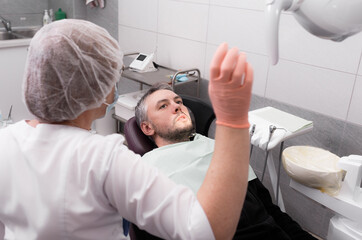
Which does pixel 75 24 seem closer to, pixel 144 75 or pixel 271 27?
pixel 271 27

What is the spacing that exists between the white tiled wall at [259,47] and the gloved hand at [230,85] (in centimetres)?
147

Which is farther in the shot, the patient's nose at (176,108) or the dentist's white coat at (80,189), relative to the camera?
the patient's nose at (176,108)

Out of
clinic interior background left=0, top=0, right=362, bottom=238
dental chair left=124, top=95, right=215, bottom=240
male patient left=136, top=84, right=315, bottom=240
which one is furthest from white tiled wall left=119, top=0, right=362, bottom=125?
male patient left=136, top=84, right=315, bottom=240

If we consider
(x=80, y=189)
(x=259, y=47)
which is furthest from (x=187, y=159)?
(x=259, y=47)

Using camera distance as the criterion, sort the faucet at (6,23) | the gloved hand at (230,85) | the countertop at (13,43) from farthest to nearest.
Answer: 1. the faucet at (6,23)
2. the countertop at (13,43)
3. the gloved hand at (230,85)

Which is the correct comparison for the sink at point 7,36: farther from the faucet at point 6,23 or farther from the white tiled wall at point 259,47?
the white tiled wall at point 259,47

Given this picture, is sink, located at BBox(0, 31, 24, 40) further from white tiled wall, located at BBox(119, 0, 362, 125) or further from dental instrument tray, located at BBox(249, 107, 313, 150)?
A: dental instrument tray, located at BBox(249, 107, 313, 150)

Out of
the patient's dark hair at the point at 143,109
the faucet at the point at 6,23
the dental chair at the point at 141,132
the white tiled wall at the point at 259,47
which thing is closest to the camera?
the dental chair at the point at 141,132

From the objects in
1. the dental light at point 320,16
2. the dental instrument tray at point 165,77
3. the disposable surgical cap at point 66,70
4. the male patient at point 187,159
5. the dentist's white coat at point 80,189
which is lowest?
the male patient at point 187,159

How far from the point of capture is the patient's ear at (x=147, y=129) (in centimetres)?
191

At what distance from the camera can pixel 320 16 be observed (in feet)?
2.80

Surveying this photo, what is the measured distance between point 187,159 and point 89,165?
929 millimetres

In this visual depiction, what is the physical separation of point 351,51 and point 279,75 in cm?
47

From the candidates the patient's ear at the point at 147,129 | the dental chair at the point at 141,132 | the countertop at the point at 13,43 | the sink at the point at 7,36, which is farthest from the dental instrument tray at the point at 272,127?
the sink at the point at 7,36
